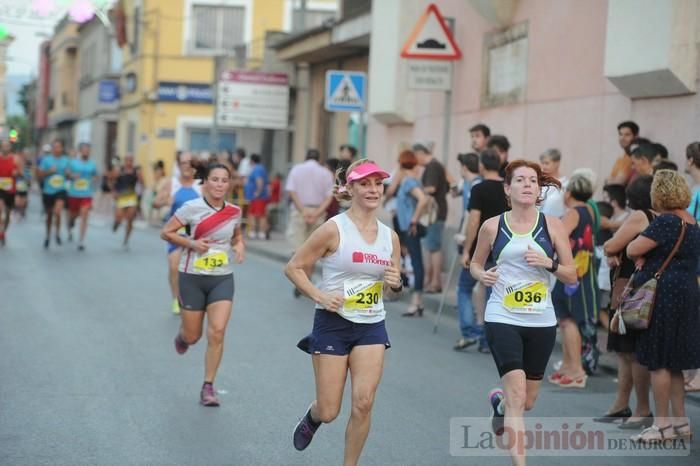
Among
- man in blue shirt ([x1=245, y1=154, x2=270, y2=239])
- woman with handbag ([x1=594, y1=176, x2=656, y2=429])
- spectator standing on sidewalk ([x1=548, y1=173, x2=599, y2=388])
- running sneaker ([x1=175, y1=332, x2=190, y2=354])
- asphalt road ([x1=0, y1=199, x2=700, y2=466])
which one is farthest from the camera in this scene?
man in blue shirt ([x1=245, y1=154, x2=270, y2=239])

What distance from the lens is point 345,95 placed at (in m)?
19.2

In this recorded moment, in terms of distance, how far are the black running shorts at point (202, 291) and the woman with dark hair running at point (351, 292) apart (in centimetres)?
255

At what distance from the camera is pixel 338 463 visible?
22.8ft

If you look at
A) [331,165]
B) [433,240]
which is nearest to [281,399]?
[433,240]

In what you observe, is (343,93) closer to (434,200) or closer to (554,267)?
(434,200)

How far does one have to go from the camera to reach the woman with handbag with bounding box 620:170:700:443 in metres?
7.57

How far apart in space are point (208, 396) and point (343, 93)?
1131 centimetres

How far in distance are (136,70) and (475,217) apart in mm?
36408

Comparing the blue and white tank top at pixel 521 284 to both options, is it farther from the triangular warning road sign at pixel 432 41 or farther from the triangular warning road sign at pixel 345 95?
the triangular warning road sign at pixel 345 95

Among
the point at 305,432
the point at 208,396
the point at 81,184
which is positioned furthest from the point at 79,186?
the point at 305,432

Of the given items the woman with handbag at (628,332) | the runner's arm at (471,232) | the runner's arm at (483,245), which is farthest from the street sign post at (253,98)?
the runner's arm at (483,245)

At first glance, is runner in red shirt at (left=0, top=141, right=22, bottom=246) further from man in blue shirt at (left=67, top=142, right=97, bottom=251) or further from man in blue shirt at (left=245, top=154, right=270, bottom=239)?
man in blue shirt at (left=245, top=154, right=270, bottom=239)

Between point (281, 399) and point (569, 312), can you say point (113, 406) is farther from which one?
point (569, 312)

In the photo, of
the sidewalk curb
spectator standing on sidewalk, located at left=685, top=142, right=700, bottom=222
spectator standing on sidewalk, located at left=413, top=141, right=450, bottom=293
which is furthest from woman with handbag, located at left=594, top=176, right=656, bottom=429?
spectator standing on sidewalk, located at left=413, top=141, right=450, bottom=293
